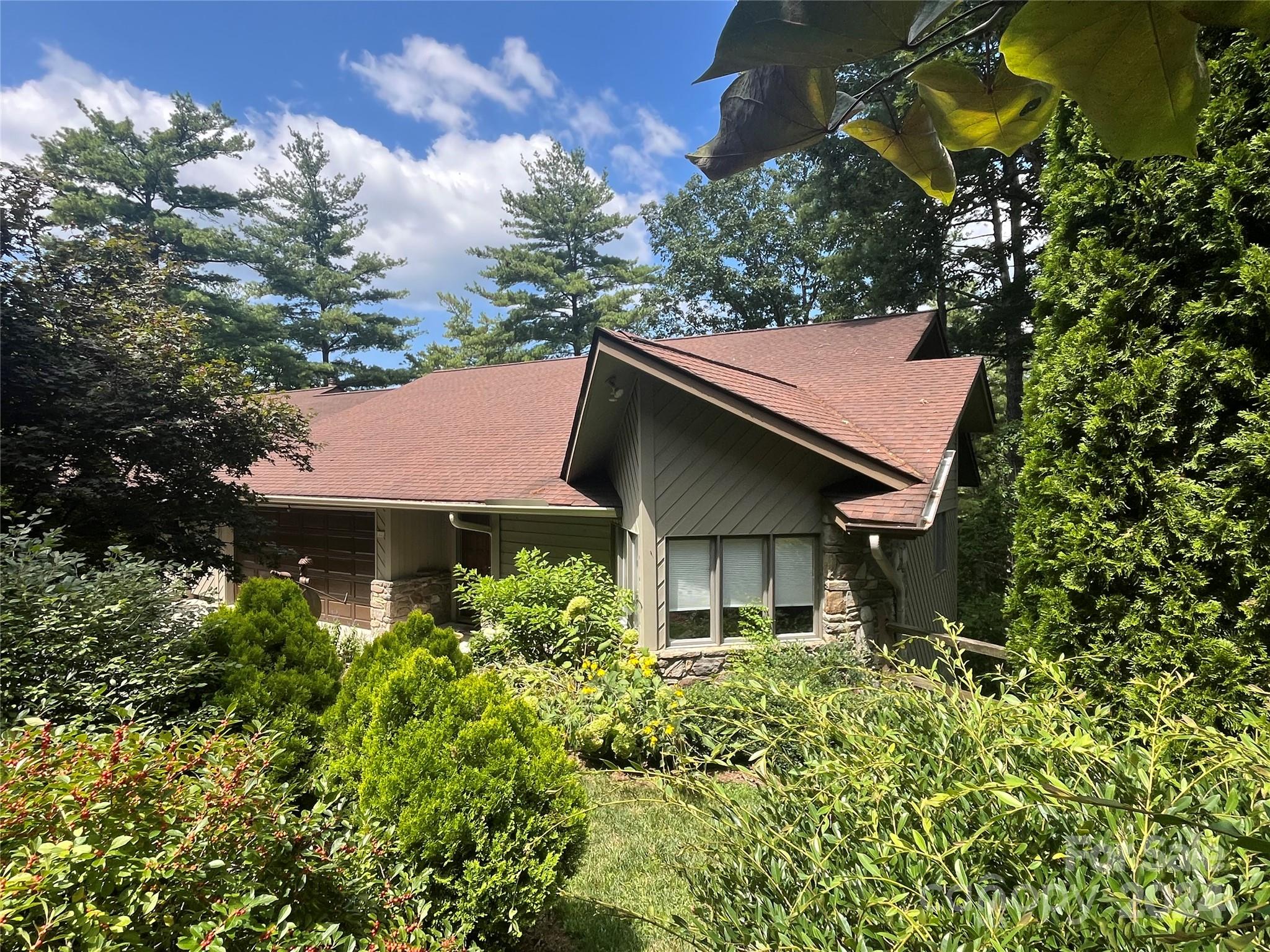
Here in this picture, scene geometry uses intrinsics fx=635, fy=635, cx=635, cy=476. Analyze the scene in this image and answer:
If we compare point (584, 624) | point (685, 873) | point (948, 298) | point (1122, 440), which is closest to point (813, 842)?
point (685, 873)

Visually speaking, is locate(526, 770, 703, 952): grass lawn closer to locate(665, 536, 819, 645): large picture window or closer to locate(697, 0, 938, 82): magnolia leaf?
locate(665, 536, 819, 645): large picture window

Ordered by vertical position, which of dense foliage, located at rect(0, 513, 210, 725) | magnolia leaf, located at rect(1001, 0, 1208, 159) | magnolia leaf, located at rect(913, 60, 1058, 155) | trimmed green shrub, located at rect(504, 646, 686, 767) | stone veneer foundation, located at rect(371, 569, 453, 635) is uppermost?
magnolia leaf, located at rect(913, 60, 1058, 155)

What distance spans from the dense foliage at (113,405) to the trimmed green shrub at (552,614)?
9.21ft

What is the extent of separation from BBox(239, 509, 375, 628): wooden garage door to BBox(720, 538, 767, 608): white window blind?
7133 millimetres

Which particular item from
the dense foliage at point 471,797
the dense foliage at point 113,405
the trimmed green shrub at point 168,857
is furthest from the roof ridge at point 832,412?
the trimmed green shrub at point 168,857

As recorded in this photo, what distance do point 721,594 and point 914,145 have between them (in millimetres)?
6824

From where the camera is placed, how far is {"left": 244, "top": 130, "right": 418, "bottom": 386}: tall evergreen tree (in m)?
24.9

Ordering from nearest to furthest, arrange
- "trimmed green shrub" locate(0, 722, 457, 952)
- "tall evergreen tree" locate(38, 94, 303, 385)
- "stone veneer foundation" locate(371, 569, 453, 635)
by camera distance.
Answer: "trimmed green shrub" locate(0, 722, 457, 952), "stone veneer foundation" locate(371, 569, 453, 635), "tall evergreen tree" locate(38, 94, 303, 385)

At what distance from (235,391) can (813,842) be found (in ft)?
23.6

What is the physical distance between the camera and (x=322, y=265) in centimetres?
2644

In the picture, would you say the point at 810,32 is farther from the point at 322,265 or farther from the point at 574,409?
the point at 322,265

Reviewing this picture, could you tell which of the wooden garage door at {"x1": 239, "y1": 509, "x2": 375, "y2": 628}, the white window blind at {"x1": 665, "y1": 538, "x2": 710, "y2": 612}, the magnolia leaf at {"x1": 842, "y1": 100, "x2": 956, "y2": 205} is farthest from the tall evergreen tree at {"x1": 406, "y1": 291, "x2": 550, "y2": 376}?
the magnolia leaf at {"x1": 842, "y1": 100, "x2": 956, "y2": 205}

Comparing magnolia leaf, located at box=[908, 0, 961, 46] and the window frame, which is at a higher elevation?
magnolia leaf, located at box=[908, 0, 961, 46]

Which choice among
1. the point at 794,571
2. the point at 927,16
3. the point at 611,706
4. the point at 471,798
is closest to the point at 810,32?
the point at 927,16
